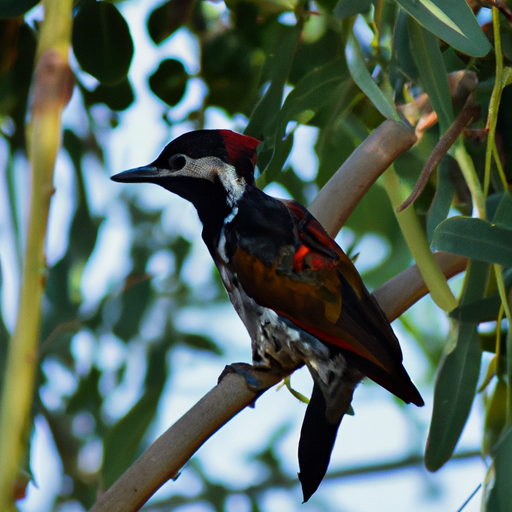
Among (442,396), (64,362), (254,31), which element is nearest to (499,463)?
(442,396)

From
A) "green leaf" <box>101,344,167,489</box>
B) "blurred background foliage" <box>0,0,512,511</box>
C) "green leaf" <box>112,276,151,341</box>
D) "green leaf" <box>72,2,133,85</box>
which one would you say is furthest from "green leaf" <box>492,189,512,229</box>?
"green leaf" <box>112,276,151,341</box>

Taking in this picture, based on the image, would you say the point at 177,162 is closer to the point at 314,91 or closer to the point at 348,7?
the point at 314,91

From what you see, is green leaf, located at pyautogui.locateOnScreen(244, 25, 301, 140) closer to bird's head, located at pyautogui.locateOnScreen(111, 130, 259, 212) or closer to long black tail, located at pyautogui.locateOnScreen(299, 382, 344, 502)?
bird's head, located at pyautogui.locateOnScreen(111, 130, 259, 212)

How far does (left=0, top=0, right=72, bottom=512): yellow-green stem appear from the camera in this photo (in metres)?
0.91

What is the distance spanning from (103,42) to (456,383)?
70cm

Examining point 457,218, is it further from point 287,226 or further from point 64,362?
point 64,362

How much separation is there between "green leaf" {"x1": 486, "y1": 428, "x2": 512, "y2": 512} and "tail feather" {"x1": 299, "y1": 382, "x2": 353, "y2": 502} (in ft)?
0.66

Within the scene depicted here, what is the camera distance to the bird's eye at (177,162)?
114cm

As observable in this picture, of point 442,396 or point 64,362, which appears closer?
point 442,396

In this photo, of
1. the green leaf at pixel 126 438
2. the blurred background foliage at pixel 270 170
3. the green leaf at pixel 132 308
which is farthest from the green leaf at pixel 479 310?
A: the green leaf at pixel 132 308

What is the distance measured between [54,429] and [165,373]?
34 cm

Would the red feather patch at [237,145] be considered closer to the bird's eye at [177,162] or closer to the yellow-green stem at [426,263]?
the bird's eye at [177,162]

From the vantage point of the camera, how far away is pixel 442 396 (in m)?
1.03

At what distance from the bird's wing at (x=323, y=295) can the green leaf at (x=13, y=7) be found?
1.40 ft
